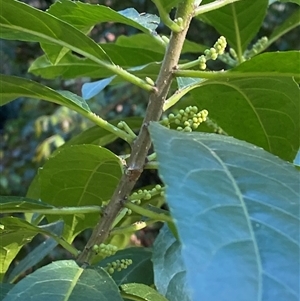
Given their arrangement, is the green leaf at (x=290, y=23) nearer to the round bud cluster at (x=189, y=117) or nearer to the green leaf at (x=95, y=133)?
the green leaf at (x=95, y=133)

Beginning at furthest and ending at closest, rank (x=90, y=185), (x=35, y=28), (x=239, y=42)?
(x=239, y=42) < (x=90, y=185) < (x=35, y=28)

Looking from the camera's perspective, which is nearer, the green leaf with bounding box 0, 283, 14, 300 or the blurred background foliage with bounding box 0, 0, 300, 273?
the green leaf with bounding box 0, 283, 14, 300

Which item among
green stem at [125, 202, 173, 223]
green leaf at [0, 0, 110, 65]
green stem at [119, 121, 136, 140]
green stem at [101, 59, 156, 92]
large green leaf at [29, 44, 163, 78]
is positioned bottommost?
green stem at [125, 202, 173, 223]

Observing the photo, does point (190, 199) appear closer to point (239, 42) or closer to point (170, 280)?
point (170, 280)

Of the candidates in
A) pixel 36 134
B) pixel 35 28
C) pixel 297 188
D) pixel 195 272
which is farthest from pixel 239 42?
pixel 36 134

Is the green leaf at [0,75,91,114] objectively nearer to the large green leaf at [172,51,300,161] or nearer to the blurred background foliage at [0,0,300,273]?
the large green leaf at [172,51,300,161]

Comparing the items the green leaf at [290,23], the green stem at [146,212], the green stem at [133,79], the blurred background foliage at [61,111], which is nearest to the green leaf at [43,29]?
the green stem at [133,79]

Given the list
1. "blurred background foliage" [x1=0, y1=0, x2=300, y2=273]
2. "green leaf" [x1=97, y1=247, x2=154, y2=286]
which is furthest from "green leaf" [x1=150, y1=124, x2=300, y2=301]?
"blurred background foliage" [x1=0, y1=0, x2=300, y2=273]

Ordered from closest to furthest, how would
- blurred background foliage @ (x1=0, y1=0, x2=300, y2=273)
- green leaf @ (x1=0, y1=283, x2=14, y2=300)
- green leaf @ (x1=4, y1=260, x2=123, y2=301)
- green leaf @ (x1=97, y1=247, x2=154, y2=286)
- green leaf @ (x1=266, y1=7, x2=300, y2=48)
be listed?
green leaf @ (x1=4, y1=260, x2=123, y2=301), green leaf @ (x1=0, y1=283, x2=14, y2=300), green leaf @ (x1=97, y1=247, x2=154, y2=286), green leaf @ (x1=266, y1=7, x2=300, y2=48), blurred background foliage @ (x1=0, y1=0, x2=300, y2=273)
